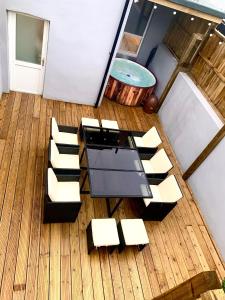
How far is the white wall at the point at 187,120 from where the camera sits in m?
5.93

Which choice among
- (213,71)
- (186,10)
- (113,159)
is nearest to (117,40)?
(186,10)

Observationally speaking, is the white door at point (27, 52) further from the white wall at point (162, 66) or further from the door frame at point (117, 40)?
the white wall at point (162, 66)

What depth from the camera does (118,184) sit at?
464 cm

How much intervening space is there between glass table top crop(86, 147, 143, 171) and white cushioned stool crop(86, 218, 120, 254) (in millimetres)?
1082

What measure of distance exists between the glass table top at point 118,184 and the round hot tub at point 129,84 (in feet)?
12.2

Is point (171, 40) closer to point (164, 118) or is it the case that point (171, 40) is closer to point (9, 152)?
point (164, 118)

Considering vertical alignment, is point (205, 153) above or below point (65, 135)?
above

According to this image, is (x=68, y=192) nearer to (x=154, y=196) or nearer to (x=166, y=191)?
(x=154, y=196)

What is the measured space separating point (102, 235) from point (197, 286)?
9.23 feet

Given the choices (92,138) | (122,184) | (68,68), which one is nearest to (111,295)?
(122,184)

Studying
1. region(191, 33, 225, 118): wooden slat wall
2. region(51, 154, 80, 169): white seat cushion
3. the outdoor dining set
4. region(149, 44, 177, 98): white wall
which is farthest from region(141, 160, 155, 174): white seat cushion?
region(149, 44, 177, 98): white wall

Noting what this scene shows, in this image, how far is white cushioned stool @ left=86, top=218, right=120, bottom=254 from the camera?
4.06 meters

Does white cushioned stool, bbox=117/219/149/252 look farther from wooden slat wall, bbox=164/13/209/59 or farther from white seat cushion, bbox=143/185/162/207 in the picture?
wooden slat wall, bbox=164/13/209/59

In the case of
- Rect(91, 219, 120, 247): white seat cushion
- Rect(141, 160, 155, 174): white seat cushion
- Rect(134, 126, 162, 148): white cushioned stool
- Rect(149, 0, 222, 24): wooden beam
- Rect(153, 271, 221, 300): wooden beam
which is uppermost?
Rect(149, 0, 222, 24): wooden beam
